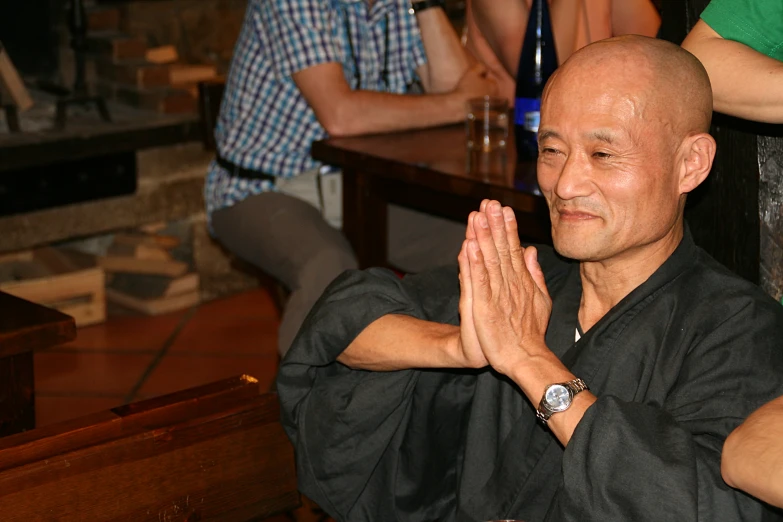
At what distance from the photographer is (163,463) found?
1607 millimetres

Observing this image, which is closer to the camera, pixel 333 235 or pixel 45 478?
pixel 45 478

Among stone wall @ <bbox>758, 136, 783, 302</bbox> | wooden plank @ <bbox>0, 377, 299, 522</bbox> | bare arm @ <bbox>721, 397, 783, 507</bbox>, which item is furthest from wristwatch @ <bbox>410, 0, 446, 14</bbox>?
bare arm @ <bbox>721, 397, 783, 507</bbox>

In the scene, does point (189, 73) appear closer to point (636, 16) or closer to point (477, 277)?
point (636, 16)

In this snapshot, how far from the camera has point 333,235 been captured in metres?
2.85

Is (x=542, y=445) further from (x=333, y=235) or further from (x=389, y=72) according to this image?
(x=389, y=72)

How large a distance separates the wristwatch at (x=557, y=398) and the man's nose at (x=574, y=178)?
0.90 ft

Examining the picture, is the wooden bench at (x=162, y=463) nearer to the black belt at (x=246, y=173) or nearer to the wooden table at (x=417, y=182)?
the wooden table at (x=417, y=182)

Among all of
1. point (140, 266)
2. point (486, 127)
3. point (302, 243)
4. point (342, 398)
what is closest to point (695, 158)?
point (342, 398)

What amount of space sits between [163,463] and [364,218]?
1253 mm

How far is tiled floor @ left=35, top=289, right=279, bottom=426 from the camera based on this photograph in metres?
3.54

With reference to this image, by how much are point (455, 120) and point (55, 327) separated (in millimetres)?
1252

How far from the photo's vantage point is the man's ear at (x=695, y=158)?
155cm

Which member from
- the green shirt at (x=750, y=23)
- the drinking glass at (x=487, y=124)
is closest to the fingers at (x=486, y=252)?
the green shirt at (x=750, y=23)

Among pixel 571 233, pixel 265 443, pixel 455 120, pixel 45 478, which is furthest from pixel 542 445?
pixel 455 120
